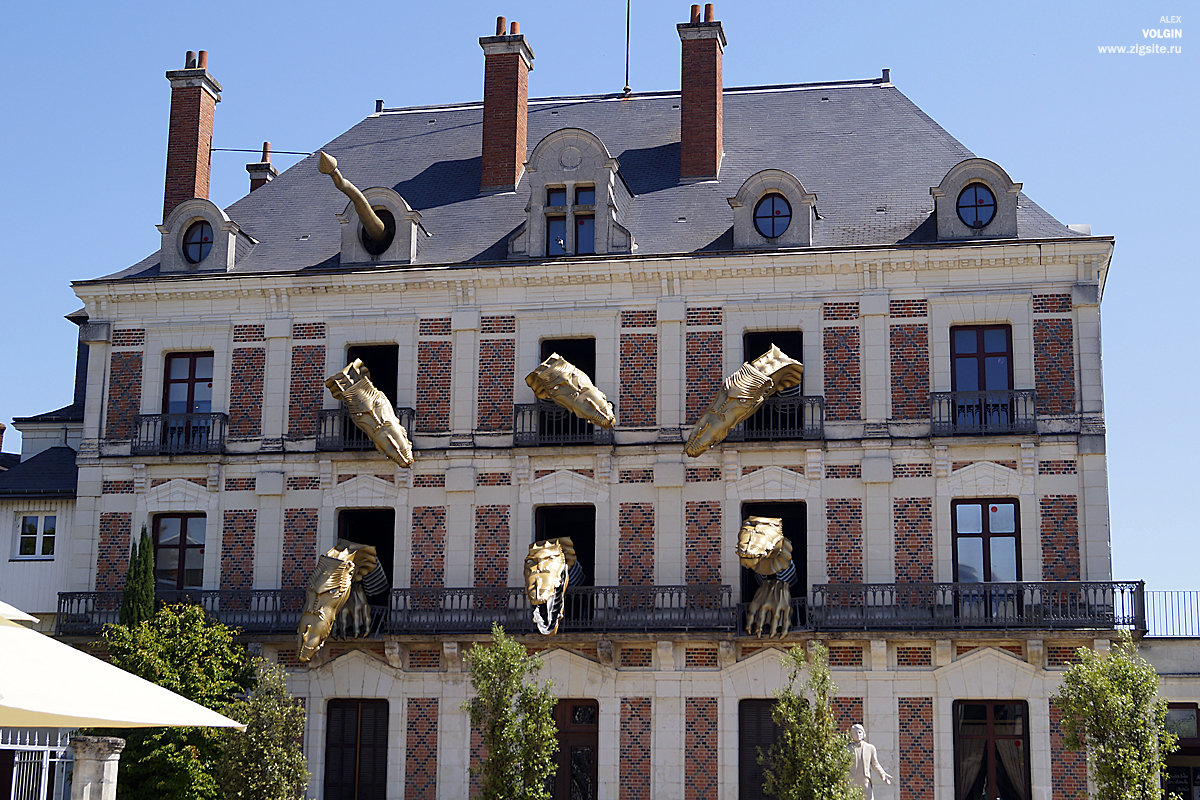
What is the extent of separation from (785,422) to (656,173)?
610 centimetres

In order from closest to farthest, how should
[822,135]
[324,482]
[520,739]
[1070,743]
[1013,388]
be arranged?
1. [1070,743]
2. [520,739]
3. [1013,388]
4. [324,482]
5. [822,135]

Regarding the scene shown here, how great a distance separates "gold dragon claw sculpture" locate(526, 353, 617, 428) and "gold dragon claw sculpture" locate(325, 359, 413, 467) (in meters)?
2.54

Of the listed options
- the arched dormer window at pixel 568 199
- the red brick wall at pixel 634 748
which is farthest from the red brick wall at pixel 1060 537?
the arched dormer window at pixel 568 199

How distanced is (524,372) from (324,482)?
4.03 m

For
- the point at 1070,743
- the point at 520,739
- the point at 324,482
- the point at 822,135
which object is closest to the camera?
the point at 1070,743

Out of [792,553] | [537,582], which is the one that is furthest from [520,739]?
[792,553]

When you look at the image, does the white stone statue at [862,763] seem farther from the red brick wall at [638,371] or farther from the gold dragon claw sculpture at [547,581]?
the red brick wall at [638,371]

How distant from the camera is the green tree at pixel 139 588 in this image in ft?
84.7

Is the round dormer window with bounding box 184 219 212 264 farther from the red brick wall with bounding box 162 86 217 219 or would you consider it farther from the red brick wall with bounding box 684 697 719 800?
the red brick wall with bounding box 684 697 719 800

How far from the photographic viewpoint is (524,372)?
89.1ft

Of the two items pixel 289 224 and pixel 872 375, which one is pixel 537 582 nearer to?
pixel 872 375

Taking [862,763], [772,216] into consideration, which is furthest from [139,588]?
[772,216]

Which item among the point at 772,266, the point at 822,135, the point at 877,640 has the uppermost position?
the point at 822,135

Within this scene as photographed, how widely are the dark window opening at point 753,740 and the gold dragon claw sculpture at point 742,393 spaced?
426 cm
